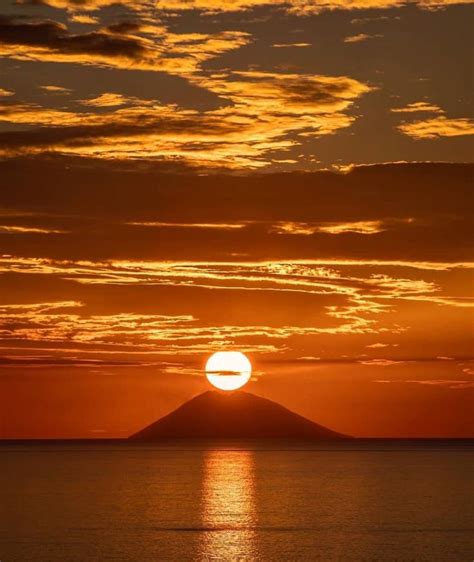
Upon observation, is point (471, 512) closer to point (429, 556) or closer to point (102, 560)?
point (429, 556)

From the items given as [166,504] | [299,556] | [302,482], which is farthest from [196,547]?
[302,482]

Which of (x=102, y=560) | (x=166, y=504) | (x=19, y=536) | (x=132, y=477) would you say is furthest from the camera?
(x=132, y=477)

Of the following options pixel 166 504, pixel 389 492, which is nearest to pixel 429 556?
pixel 166 504

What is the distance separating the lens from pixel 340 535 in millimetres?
85000

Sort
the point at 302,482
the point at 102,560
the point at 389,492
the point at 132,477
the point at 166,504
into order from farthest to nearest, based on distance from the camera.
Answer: the point at 132,477 → the point at 302,482 → the point at 389,492 → the point at 166,504 → the point at 102,560

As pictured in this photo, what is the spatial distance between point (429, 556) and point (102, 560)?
21.5 meters

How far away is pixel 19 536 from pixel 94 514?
19.7 meters

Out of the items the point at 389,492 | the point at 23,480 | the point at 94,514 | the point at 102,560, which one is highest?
the point at 23,480

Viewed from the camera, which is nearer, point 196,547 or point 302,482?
point 196,547

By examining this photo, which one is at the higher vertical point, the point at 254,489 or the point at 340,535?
the point at 254,489

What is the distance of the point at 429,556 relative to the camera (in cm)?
7256

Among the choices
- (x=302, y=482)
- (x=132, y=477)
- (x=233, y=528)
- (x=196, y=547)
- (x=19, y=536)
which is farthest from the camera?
(x=132, y=477)

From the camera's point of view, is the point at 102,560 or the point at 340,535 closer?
the point at 102,560

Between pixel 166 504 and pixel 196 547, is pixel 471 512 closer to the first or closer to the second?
pixel 166 504
